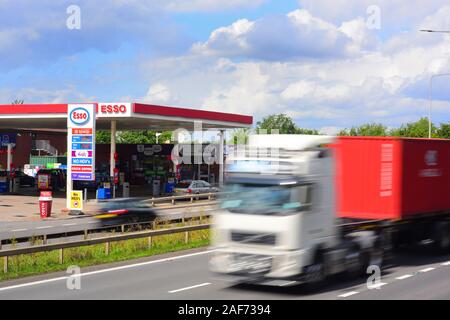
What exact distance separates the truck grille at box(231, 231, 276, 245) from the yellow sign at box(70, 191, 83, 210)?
949 inches

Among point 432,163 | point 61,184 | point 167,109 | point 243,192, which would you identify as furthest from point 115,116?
point 243,192

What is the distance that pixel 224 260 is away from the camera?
1278 centimetres

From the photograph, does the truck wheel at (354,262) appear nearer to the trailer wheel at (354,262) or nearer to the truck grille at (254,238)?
the trailer wheel at (354,262)

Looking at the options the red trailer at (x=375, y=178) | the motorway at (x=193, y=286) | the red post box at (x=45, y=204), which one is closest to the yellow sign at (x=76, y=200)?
the red post box at (x=45, y=204)

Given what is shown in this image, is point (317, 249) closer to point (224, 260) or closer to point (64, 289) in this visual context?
point (224, 260)

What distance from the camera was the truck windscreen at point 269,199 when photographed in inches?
487

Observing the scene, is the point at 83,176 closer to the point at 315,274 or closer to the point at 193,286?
the point at 193,286

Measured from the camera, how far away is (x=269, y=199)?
41.0 ft

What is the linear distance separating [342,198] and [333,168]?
253cm

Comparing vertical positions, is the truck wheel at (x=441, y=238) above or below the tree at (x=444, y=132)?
below

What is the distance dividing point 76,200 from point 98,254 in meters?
17.6

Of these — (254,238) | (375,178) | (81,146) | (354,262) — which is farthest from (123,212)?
(81,146)

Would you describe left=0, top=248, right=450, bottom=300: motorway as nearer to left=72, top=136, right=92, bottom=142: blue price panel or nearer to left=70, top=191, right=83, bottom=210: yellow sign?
left=70, top=191, right=83, bottom=210: yellow sign

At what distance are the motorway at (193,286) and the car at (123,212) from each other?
6935mm
